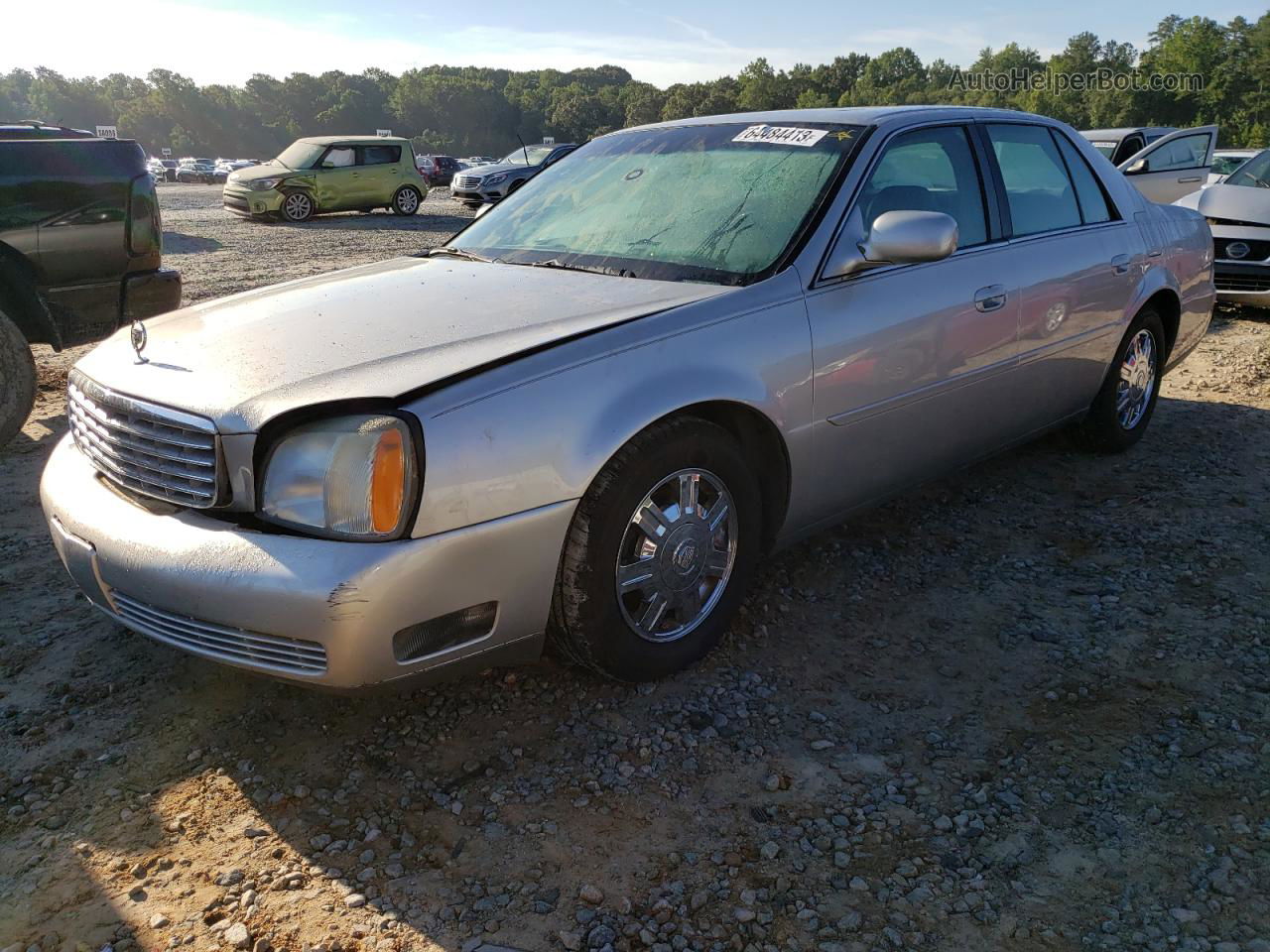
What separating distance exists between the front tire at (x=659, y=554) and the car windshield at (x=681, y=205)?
2.00 feet

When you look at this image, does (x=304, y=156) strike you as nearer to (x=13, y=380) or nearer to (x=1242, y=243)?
(x=13, y=380)

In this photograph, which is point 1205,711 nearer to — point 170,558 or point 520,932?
point 520,932

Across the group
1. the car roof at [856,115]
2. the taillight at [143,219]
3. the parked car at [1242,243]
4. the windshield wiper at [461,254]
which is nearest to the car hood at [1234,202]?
the parked car at [1242,243]

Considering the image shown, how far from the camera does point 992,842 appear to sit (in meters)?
2.22

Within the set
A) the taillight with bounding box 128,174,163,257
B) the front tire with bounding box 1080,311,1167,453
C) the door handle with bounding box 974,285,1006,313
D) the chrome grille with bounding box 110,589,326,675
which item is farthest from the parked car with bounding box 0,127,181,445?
the front tire with bounding box 1080,311,1167,453

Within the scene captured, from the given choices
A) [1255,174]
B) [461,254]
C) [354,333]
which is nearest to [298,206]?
[1255,174]

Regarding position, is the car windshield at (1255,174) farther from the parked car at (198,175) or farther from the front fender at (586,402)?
the parked car at (198,175)

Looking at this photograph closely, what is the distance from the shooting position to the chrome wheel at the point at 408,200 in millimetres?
20328

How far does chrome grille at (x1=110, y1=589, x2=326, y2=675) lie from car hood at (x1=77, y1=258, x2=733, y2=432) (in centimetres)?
46

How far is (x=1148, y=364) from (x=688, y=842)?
12.5 ft

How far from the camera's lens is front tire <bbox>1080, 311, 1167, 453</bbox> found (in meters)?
4.62

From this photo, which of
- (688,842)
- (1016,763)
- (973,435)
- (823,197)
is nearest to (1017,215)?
(973,435)

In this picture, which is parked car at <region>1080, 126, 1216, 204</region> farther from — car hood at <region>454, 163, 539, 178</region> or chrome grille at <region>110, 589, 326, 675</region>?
car hood at <region>454, 163, 539, 178</region>

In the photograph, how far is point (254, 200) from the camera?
18406mm
